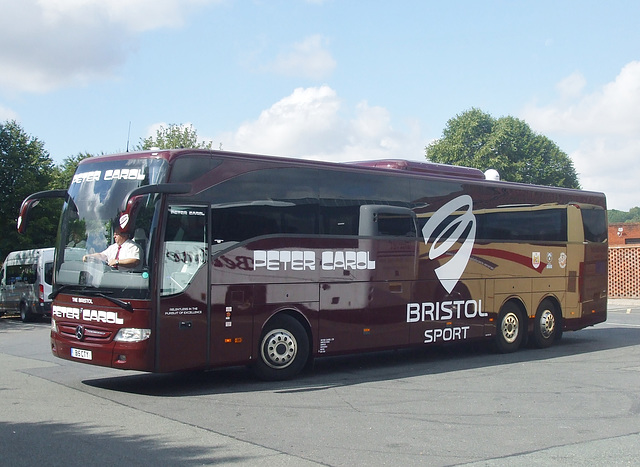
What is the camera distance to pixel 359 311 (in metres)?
13.2

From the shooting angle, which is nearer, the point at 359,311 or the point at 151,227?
the point at 151,227

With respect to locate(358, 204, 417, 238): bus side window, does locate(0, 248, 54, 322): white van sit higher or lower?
lower

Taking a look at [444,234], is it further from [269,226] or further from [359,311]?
[269,226]

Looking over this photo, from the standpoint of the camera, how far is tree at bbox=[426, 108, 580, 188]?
67.1m

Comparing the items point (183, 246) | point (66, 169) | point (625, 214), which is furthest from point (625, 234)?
point (625, 214)

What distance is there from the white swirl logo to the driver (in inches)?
225

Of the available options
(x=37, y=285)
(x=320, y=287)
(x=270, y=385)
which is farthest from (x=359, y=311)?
(x=37, y=285)

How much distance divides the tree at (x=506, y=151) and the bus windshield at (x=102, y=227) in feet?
187

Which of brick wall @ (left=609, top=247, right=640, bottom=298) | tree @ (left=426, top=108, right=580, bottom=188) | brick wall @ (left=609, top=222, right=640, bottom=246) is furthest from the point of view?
tree @ (left=426, top=108, right=580, bottom=188)

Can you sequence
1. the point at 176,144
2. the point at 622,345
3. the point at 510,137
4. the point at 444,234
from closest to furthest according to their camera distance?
the point at 444,234, the point at 622,345, the point at 176,144, the point at 510,137

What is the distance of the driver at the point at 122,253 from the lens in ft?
35.2

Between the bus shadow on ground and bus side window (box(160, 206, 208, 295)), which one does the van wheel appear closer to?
the bus shadow on ground

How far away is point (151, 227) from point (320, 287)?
3.12 meters

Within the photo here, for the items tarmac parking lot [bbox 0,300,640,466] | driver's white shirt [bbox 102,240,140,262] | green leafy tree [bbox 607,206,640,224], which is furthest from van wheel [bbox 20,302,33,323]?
green leafy tree [bbox 607,206,640,224]
